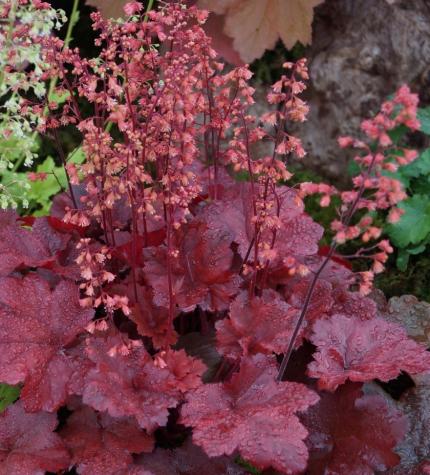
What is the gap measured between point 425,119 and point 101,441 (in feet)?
7.16

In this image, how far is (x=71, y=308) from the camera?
1.64m

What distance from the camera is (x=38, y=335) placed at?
159cm

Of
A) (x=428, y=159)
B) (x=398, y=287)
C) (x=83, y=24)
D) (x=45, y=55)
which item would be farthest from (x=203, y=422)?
(x=83, y=24)

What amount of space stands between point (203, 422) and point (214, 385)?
14 centimetres

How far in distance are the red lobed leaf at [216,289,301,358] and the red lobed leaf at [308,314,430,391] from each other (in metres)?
0.09

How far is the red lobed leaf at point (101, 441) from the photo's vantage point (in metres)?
1.45

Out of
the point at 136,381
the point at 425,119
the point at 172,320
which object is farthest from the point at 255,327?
the point at 425,119

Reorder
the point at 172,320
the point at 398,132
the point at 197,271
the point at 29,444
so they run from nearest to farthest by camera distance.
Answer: the point at 29,444 → the point at 172,320 → the point at 197,271 → the point at 398,132

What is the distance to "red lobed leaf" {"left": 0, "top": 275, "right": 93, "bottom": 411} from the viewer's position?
1.49 m

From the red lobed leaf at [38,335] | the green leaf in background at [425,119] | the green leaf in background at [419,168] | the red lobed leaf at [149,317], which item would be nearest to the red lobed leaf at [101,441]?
the red lobed leaf at [38,335]

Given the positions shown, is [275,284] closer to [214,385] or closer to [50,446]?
[214,385]

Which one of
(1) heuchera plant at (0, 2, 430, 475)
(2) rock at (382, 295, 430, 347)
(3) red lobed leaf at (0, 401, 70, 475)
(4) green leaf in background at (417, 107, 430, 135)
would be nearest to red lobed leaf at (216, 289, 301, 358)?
(1) heuchera plant at (0, 2, 430, 475)

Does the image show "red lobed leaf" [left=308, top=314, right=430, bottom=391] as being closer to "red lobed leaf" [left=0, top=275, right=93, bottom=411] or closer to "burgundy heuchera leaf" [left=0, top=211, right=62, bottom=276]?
"red lobed leaf" [left=0, top=275, right=93, bottom=411]

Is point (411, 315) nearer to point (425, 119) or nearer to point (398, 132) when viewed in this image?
point (425, 119)
